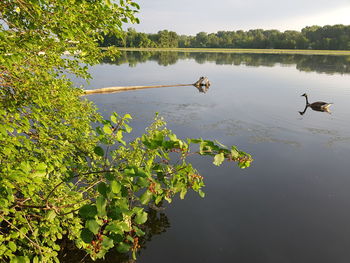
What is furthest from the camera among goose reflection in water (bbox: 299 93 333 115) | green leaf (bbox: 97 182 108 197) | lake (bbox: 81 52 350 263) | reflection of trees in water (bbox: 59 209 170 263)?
goose reflection in water (bbox: 299 93 333 115)

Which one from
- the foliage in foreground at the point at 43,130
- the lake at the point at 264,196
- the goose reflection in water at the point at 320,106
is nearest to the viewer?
the foliage in foreground at the point at 43,130

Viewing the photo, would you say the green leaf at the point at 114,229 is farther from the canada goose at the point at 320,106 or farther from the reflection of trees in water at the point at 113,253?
the canada goose at the point at 320,106

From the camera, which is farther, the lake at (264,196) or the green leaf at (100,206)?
the lake at (264,196)

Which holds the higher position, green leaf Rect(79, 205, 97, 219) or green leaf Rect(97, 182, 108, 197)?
green leaf Rect(97, 182, 108, 197)

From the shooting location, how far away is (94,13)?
686cm

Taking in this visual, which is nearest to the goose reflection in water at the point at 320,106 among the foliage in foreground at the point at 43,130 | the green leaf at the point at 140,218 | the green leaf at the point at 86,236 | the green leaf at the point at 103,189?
the foliage in foreground at the point at 43,130

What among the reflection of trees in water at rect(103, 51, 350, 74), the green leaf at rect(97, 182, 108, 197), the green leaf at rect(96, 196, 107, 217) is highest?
the green leaf at rect(97, 182, 108, 197)

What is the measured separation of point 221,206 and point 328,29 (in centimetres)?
23479

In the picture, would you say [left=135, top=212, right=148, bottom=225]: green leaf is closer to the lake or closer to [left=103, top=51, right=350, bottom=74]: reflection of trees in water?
the lake

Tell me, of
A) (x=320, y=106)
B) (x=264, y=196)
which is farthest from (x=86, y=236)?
(x=320, y=106)

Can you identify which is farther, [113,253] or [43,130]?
[113,253]

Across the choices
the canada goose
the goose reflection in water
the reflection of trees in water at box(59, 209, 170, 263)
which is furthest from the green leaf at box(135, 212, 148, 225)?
the canada goose

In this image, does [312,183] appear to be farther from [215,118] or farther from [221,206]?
[215,118]

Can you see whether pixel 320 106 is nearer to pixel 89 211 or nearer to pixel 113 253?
pixel 113 253
